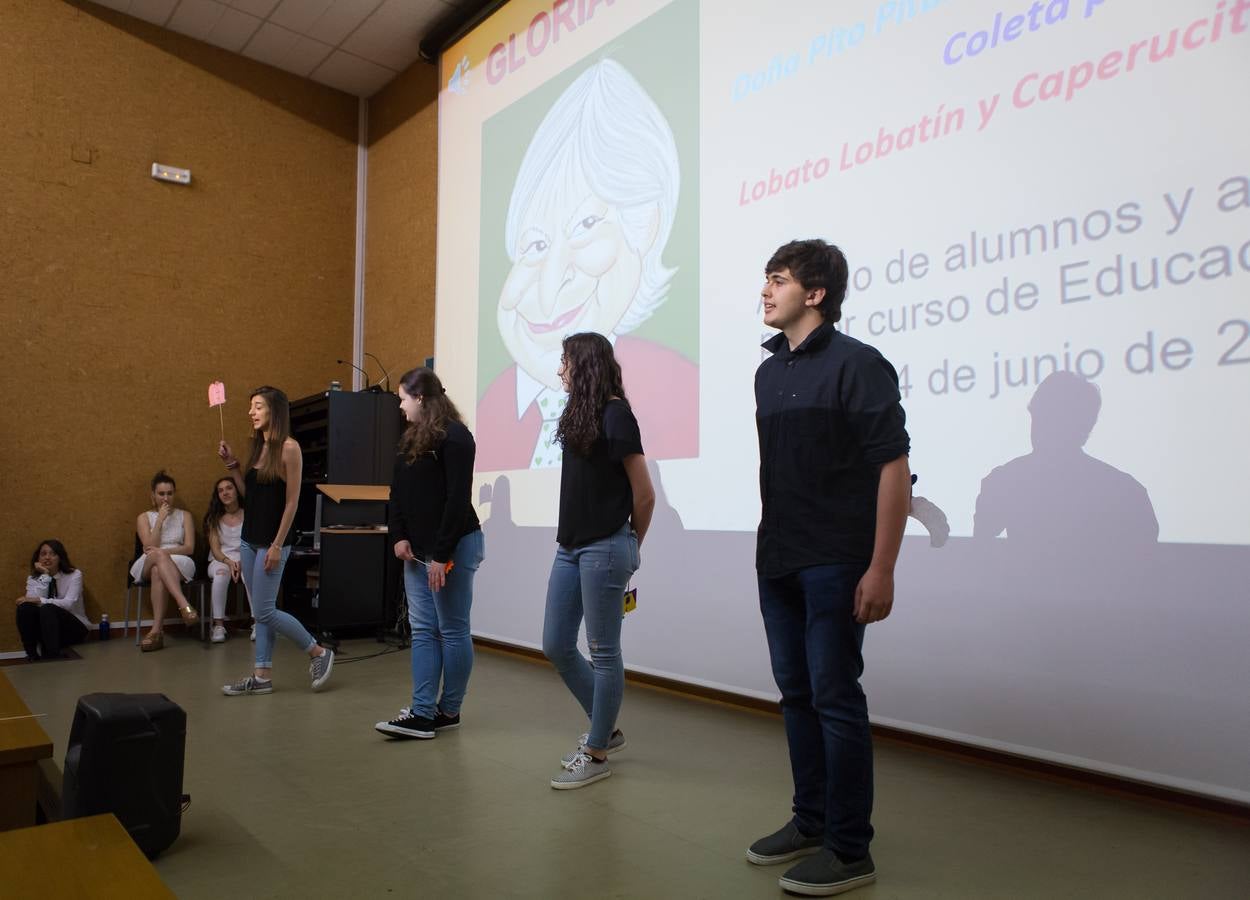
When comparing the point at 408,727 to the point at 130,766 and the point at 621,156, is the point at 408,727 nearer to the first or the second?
the point at 130,766

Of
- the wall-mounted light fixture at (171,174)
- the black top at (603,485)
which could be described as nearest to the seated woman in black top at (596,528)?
the black top at (603,485)

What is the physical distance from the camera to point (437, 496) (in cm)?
304

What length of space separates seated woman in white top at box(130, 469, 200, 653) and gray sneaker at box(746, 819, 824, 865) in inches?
181

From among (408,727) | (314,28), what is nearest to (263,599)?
(408,727)

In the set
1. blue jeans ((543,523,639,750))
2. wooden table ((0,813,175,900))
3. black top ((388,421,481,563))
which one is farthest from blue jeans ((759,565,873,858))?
black top ((388,421,481,563))

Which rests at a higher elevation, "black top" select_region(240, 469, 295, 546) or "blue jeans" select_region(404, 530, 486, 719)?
"black top" select_region(240, 469, 295, 546)

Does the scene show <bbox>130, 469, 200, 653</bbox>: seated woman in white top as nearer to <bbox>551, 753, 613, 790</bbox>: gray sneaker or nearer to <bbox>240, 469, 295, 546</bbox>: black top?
<bbox>240, 469, 295, 546</bbox>: black top

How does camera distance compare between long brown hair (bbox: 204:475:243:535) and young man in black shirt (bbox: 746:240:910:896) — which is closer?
young man in black shirt (bbox: 746:240:910:896)

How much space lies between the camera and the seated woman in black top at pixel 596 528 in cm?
249

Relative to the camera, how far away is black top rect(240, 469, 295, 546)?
3773 mm

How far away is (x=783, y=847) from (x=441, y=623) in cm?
150

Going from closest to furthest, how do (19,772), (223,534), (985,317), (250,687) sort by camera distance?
(19,772) → (985,317) → (250,687) → (223,534)

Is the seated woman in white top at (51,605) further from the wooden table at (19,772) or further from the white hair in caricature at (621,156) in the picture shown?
the wooden table at (19,772)

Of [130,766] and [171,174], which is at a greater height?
[171,174]
